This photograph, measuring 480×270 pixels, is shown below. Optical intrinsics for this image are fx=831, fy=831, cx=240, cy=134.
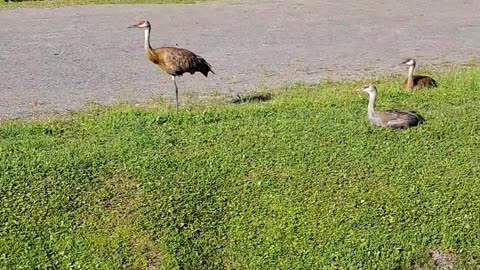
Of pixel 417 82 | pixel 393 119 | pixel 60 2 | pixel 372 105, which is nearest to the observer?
pixel 393 119

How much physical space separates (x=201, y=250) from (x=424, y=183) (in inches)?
67.8

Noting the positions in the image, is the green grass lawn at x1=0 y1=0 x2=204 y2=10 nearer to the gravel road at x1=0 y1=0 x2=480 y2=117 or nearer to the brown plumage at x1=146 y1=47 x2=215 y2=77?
the gravel road at x1=0 y1=0 x2=480 y2=117

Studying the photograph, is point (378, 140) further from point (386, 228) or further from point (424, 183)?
→ point (386, 228)

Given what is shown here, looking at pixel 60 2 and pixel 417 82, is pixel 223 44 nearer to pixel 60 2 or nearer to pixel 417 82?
pixel 417 82

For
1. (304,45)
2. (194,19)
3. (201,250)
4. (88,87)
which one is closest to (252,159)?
(201,250)

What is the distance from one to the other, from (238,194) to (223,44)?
564cm

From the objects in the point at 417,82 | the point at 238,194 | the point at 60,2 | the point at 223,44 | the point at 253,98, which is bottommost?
the point at 60,2

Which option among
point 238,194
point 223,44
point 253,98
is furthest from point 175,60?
point 223,44

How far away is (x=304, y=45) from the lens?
37.3 ft

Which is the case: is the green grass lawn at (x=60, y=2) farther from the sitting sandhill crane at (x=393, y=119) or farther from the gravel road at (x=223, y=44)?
the sitting sandhill crane at (x=393, y=119)

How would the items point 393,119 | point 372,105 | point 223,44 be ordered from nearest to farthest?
point 393,119, point 372,105, point 223,44

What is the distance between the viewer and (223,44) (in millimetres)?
11320

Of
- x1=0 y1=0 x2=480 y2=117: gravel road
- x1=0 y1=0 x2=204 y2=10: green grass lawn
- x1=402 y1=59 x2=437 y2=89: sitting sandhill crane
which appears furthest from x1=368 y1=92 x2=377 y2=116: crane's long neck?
x1=0 y1=0 x2=204 y2=10: green grass lawn

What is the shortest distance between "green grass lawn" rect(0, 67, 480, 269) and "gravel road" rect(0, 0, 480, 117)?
70.6 inches
